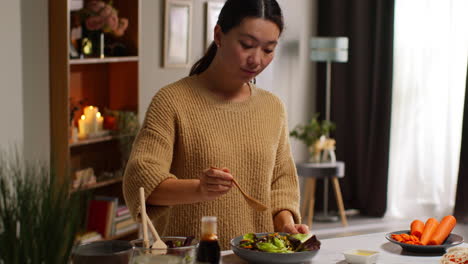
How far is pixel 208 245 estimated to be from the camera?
140cm

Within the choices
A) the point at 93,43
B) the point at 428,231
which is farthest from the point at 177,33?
the point at 428,231

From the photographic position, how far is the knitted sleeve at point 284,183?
2075mm

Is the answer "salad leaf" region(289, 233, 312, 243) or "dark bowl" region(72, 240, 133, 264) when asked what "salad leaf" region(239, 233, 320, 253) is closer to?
"salad leaf" region(289, 233, 312, 243)

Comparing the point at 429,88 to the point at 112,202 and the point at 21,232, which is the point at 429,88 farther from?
the point at 21,232

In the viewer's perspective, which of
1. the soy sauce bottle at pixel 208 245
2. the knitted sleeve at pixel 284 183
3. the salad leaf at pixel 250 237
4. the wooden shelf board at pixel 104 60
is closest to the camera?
the soy sauce bottle at pixel 208 245

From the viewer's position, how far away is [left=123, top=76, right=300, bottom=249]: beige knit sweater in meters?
1.90

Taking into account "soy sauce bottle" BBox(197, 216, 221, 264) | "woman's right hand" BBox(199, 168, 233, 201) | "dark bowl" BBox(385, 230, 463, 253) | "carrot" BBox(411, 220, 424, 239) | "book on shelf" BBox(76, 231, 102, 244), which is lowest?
"book on shelf" BBox(76, 231, 102, 244)

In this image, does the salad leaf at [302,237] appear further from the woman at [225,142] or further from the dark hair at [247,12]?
the dark hair at [247,12]

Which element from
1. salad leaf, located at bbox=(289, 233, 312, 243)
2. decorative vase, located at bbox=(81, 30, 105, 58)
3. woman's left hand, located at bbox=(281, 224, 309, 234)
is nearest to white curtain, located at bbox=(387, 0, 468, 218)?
decorative vase, located at bbox=(81, 30, 105, 58)

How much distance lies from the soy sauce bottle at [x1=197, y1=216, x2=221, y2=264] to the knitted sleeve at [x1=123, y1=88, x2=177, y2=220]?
1.44ft

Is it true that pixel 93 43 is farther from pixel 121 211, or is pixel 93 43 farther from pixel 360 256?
pixel 360 256

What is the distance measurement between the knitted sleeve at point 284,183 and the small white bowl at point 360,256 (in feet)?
1.10

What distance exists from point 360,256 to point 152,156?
0.58 metres

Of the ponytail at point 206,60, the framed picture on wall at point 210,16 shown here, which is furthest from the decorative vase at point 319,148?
the ponytail at point 206,60
